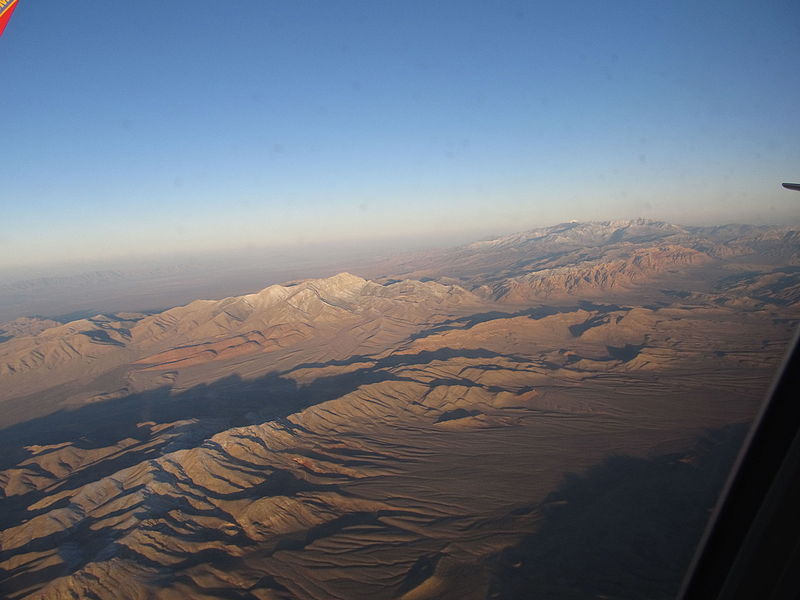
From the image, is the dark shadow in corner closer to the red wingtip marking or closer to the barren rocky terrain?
the barren rocky terrain

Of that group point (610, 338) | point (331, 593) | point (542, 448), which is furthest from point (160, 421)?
point (610, 338)

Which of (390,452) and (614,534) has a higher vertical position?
(614,534)

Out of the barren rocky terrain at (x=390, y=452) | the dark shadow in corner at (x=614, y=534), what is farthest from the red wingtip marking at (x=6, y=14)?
the dark shadow in corner at (x=614, y=534)

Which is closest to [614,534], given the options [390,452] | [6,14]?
[390,452]

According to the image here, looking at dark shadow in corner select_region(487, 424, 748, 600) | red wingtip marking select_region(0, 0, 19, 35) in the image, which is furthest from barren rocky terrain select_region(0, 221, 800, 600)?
red wingtip marking select_region(0, 0, 19, 35)

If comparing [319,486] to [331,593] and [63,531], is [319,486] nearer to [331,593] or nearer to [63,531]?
[331,593]

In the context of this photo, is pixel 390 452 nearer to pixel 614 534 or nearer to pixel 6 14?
pixel 614 534
